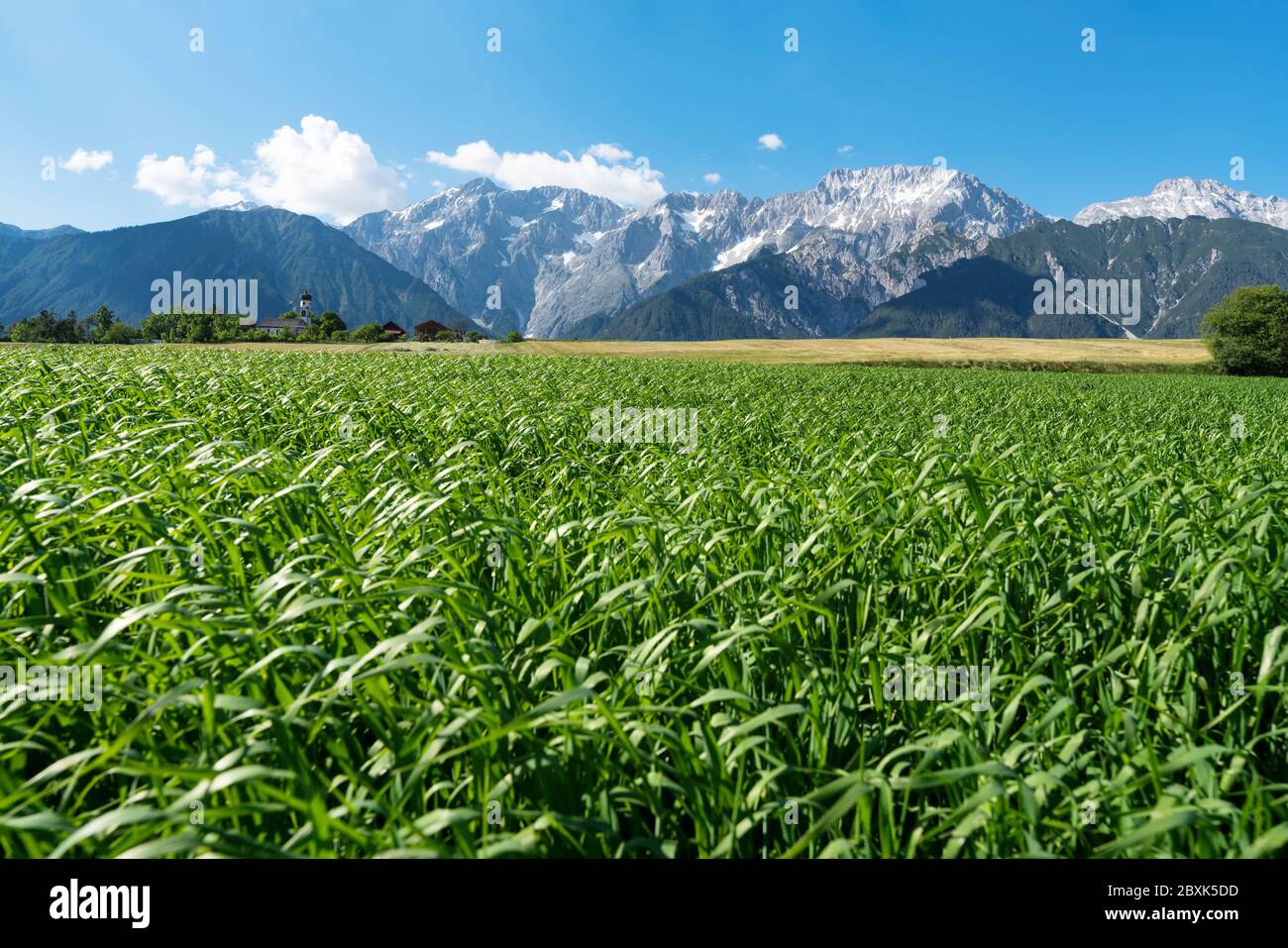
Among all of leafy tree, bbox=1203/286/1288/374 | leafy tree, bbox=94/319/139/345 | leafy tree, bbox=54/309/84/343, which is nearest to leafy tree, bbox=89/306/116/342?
A: leafy tree, bbox=94/319/139/345

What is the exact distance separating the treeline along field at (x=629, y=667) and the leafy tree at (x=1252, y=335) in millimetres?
96005

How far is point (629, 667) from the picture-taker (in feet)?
8.70

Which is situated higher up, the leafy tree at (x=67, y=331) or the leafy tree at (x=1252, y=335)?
the leafy tree at (x=67, y=331)

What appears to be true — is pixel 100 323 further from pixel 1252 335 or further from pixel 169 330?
pixel 1252 335

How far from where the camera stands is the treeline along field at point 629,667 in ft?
6.53

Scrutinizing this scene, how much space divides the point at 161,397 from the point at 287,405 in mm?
1635

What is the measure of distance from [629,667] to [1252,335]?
10386 cm

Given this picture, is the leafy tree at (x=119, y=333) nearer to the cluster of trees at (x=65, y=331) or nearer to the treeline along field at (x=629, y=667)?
the cluster of trees at (x=65, y=331)

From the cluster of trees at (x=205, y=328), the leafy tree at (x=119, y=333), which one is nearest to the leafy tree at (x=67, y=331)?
the leafy tree at (x=119, y=333)

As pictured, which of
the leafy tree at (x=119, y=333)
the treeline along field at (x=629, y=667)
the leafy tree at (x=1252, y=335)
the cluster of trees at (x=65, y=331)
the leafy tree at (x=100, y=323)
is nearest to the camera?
the treeline along field at (x=629, y=667)

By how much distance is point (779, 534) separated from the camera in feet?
13.5

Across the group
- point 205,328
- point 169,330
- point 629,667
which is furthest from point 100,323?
point 629,667

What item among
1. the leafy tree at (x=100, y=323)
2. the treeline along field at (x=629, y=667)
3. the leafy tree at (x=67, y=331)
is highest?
the leafy tree at (x=100, y=323)
